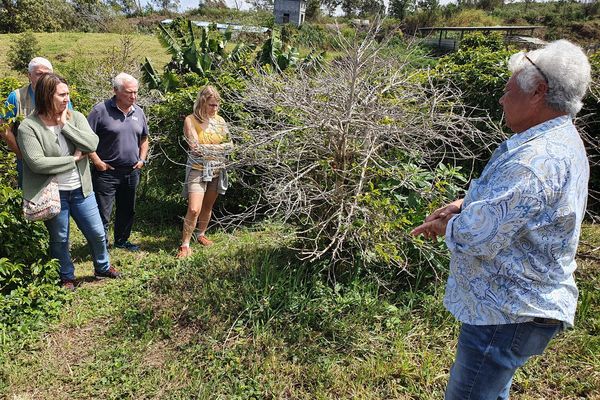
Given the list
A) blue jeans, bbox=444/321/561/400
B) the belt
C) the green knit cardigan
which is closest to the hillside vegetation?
the green knit cardigan

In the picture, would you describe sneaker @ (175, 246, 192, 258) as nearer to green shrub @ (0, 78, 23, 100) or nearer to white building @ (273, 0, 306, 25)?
green shrub @ (0, 78, 23, 100)

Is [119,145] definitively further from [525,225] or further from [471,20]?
[471,20]

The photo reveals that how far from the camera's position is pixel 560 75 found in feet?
5.17

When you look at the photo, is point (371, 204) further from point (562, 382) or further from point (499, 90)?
point (499, 90)

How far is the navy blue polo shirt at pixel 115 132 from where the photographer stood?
14.0 ft

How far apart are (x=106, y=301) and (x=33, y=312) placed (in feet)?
1.76

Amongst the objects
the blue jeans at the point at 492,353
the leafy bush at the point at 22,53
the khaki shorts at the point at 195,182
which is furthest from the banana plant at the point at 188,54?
the leafy bush at the point at 22,53

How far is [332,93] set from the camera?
328 cm

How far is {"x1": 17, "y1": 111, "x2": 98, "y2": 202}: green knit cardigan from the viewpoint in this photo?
333cm

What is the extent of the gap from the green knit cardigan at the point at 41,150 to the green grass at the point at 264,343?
1.04m

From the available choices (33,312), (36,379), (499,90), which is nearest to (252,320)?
(36,379)

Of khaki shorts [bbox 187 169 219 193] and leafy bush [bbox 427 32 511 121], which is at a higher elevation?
leafy bush [bbox 427 32 511 121]

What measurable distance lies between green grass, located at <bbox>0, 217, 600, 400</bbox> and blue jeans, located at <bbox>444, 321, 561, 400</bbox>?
0.92 m

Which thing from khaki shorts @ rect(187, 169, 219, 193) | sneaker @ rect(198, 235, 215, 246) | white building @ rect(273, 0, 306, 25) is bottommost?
sneaker @ rect(198, 235, 215, 246)
